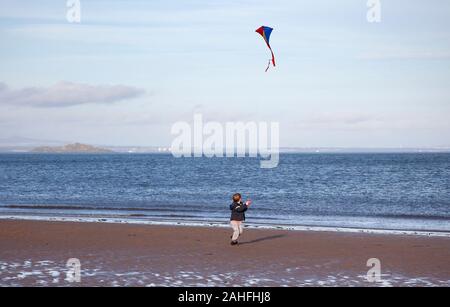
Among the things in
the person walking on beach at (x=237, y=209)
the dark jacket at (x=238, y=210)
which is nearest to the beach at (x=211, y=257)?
the person walking on beach at (x=237, y=209)

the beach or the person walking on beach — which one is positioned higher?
the person walking on beach

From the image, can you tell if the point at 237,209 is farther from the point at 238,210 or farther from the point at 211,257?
the point at 211,257

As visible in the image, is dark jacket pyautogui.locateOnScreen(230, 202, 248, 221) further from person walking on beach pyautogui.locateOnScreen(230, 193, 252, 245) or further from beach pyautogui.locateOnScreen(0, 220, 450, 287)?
beach pyautogui.locateOnScreen(0, 220, 450, 287)

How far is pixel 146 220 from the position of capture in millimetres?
25422

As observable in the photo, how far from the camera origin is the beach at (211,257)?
38.2ft

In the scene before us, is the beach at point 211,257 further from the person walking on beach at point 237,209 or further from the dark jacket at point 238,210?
the dark jacket at point 238,210

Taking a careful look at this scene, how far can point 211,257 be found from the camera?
1452 cm

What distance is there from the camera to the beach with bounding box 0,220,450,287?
1166 centimetres

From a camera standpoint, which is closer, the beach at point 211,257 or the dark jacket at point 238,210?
the beach at point 211,257

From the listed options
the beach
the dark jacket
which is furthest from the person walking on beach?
the beach

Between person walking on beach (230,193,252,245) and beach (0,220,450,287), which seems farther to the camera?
person walking on beach (230,193,252,245)

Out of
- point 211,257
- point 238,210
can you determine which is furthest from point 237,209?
point 211,257
